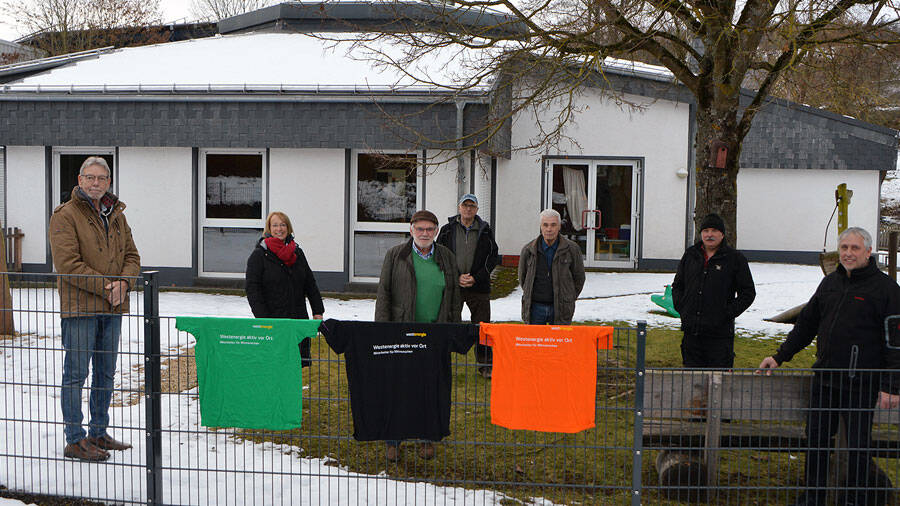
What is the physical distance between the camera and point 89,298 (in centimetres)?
516

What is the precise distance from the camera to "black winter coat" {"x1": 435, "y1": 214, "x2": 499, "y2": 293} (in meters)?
7.92

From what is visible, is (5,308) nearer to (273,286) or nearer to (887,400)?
(273,286)

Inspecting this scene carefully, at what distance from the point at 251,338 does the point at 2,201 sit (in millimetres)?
12230

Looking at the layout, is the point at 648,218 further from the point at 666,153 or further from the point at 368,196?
the point at 368,196

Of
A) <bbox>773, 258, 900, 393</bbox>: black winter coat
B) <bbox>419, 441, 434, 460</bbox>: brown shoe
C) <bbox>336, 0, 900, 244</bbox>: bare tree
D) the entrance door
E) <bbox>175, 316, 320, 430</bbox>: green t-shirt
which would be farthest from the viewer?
the entrance door

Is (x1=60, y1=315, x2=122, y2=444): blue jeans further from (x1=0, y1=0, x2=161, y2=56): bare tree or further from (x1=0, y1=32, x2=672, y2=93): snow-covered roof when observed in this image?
(x1=0, y1=0, x2=161, y2=56): bare tree

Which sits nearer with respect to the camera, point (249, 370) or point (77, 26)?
point (249, 370)

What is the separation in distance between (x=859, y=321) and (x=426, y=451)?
277 cm

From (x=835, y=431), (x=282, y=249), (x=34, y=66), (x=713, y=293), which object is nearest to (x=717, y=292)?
(x=713, y=293)

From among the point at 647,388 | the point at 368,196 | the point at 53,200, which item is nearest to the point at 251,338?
the point at 647,388

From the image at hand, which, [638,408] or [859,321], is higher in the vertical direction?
[859,321]

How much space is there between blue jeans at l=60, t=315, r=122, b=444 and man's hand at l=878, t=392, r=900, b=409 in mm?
4474

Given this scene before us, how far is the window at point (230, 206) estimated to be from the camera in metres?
14.0

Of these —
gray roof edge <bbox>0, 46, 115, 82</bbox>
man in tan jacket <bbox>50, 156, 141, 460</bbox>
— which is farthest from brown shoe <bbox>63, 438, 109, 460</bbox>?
gray roof edge <bbox>0, 46, 115, 82</bbox>
